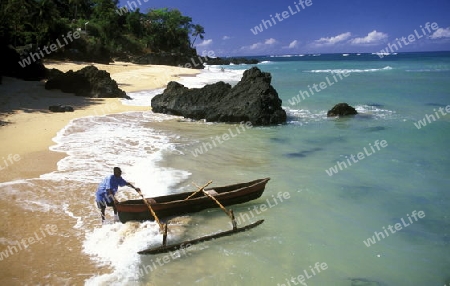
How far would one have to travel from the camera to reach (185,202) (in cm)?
962

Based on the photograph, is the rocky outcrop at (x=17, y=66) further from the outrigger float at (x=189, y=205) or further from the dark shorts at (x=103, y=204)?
the outrigger float at (x=189, y=205)

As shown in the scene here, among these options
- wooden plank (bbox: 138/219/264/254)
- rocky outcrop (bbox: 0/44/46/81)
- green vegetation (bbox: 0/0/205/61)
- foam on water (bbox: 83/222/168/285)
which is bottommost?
wooden plank (bbox: 138/219/264/254)

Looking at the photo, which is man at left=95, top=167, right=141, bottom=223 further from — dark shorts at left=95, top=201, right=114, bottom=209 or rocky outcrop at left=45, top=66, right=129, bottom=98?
rocky outcrop at left=45, top=66, right=129, bottom=98

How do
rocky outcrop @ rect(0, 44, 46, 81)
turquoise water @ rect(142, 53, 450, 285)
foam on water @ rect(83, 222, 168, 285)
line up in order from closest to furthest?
foam on water @ rect(83, 222, 168, 285)
turquoise water @ rect(142, 53, 450, 285)
rocky outcrop @ rect(0, 44, 46, 81)

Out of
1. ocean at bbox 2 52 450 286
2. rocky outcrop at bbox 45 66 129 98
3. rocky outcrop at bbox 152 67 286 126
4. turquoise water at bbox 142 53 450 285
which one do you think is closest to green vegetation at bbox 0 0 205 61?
rocky outcrop at bbox 45 66 129 98

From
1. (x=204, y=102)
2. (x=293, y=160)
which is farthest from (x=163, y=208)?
(x=204, y=102)

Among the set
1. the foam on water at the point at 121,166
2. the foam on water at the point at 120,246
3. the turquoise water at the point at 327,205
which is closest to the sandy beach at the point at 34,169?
the foam on water at the point at 120,246

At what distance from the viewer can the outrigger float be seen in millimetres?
8459

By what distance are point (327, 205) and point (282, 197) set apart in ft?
4.75

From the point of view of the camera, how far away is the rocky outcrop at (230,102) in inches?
855

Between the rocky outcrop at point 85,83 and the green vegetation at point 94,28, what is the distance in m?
5.94

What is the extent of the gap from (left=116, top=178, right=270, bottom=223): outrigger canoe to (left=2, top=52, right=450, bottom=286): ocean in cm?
28

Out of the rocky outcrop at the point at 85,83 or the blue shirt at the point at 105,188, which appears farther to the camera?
the rocky outcrop at the point at 85,83

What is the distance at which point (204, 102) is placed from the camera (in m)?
23.7
